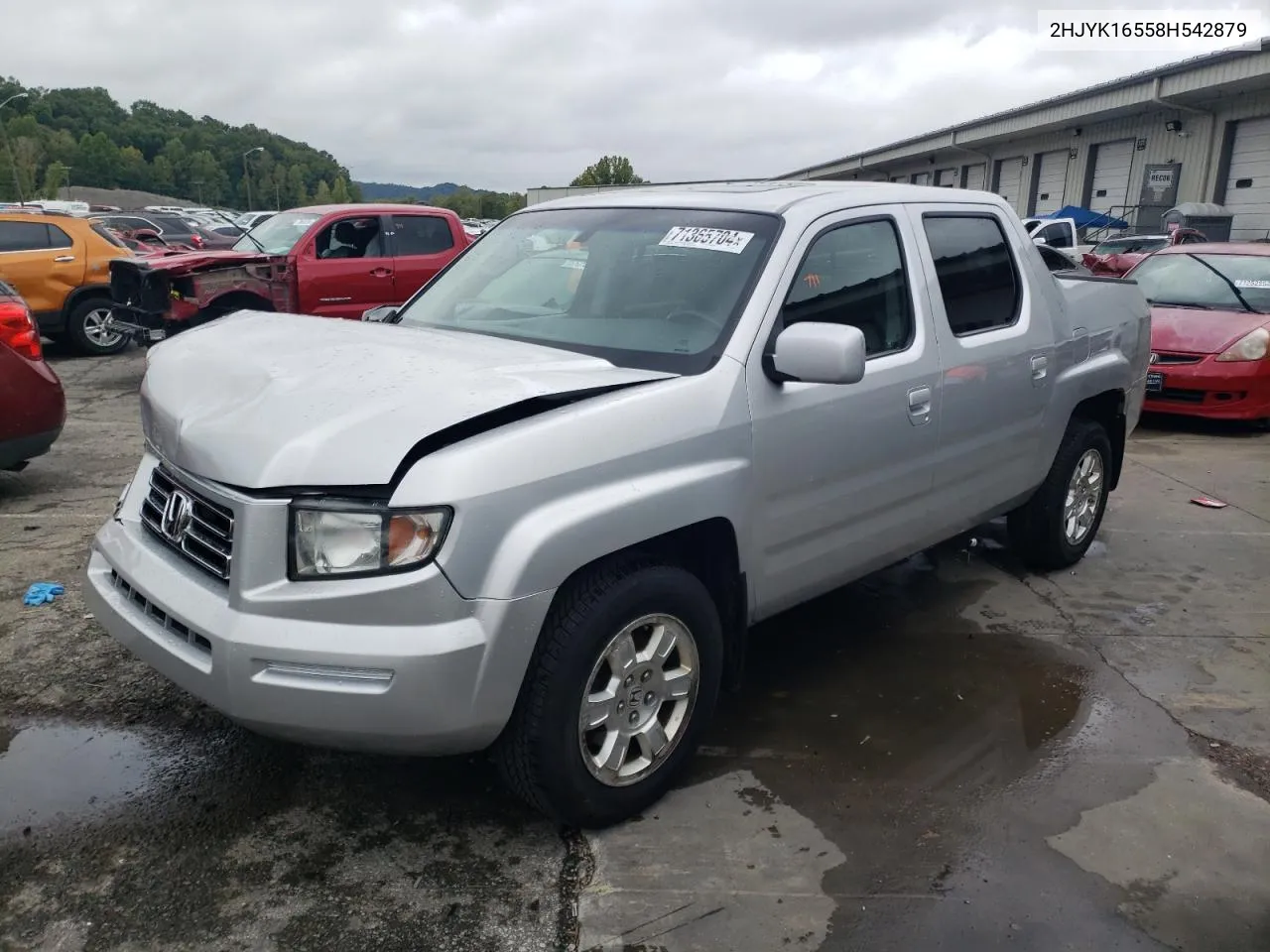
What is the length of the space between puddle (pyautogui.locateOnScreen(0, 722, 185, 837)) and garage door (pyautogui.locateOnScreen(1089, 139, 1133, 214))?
29.4m

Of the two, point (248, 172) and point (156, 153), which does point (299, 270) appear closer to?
point (248, 172)

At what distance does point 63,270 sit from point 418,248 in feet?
14.1

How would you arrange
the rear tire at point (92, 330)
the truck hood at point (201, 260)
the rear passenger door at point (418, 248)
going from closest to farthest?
the truck hood at point (201, 260) < the rear passenger door at point (418, 248) < the rear tire at point (92, 330)

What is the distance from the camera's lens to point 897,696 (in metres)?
3.88

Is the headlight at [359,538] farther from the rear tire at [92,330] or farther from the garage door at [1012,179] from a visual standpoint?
the garage door at [1012,179]

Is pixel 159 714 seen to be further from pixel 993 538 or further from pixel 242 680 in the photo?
pixel 993 538

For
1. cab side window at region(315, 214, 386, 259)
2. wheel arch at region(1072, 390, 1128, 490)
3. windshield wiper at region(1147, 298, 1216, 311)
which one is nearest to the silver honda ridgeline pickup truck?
wheel arch at region(1072, 390, 1128, 490)

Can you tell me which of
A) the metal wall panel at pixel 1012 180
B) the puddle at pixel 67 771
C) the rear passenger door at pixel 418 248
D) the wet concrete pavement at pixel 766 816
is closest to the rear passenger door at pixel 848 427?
the wet concrete pavement at pixel 766 816

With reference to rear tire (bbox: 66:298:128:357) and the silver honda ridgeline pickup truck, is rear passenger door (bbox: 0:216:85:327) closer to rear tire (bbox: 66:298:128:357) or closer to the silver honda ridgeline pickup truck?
rear tire (bbox: 66:298:128:357)

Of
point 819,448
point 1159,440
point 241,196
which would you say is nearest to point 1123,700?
point 819,448

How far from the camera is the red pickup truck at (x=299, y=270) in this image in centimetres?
966

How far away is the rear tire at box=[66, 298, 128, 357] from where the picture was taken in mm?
12023

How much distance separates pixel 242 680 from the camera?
2494 millimetres

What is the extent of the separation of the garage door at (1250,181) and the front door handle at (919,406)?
22811 mm
